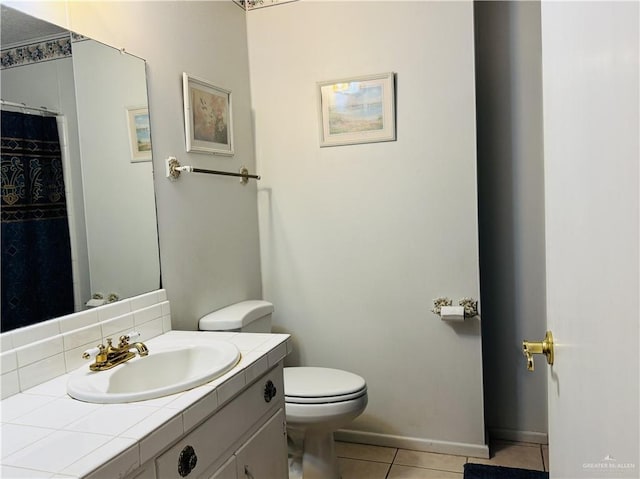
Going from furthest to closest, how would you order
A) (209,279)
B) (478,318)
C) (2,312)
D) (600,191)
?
(478,318) → (209,279) → (2,312) → (600,191)

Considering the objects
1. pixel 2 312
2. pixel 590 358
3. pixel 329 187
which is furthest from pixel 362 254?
pixel 590 358

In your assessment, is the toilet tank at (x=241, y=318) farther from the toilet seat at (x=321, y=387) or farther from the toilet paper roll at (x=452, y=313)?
the toilet paper roll at (x=452, y=313)

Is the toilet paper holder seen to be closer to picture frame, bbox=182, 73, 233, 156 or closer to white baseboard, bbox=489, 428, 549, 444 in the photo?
white baseboard, bbox=489, 428, 549, 444

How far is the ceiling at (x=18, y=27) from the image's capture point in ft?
4.08

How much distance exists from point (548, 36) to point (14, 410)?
135 cm

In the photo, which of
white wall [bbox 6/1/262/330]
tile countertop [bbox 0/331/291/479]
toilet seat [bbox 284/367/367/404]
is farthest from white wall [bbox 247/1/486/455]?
tile countertop [bbox 0/331/291/479]

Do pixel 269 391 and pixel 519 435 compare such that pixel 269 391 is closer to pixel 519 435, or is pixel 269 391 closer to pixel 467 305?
pixel 467 305

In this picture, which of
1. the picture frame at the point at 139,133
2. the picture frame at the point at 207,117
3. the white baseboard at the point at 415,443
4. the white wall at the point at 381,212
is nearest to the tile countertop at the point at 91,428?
the picture frame at the point at 139,133

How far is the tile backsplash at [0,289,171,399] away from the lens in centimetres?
118

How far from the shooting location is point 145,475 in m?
0.95

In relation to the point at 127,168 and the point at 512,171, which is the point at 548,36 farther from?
the point at 512,171

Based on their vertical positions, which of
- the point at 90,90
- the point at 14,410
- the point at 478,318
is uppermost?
the point at 90,90

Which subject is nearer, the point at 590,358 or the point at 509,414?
the point at 590,358

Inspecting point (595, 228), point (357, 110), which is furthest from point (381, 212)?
point (595, 228)
